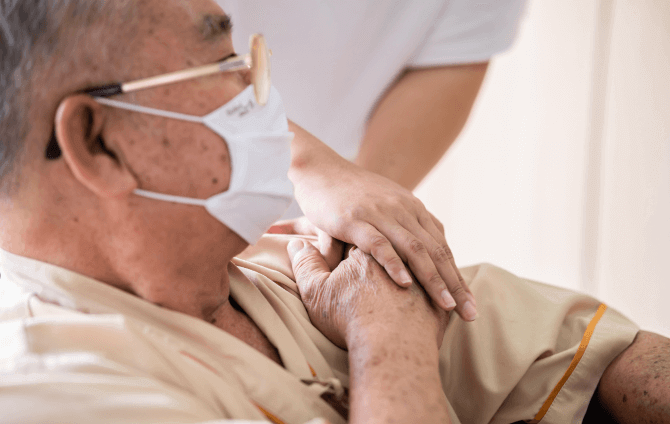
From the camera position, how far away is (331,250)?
1.22 m

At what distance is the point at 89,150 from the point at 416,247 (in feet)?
2.05

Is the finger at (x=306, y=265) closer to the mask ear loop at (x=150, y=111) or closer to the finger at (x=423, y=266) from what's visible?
the finger at (x=423, y=266)

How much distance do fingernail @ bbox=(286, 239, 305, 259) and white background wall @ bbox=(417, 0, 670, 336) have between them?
7.71ft

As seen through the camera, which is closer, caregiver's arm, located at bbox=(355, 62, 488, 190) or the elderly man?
the elderly man

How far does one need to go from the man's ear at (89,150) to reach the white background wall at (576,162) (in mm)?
2859

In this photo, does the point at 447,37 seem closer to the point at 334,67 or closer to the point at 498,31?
the point at 498,31

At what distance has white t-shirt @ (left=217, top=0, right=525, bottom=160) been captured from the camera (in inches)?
69.0

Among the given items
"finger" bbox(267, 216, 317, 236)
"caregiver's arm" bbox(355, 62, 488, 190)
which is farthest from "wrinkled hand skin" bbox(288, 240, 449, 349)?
"caregiver's arm" bbox(355, 62, 488, 190)

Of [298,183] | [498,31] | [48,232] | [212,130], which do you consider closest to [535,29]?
[498,31]

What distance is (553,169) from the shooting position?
10.7ft

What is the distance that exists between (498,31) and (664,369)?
1.19m

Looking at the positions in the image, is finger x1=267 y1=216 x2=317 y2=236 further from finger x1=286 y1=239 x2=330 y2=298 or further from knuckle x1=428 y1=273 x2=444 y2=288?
knuckle x1=428 y1=273 x2=444 y2=288

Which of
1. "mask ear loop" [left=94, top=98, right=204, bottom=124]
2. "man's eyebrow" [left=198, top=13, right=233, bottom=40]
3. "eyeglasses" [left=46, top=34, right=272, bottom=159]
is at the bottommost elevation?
"mask ear loop" [left=94, top=98, right=204, bottom=124]

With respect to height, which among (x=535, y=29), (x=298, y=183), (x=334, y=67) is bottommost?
(x=298, y=183)
